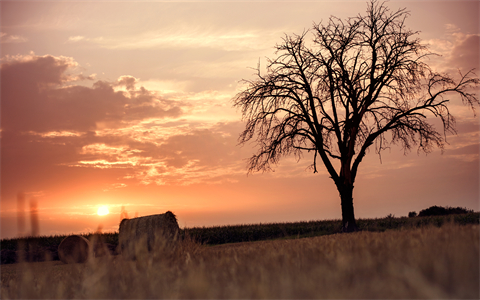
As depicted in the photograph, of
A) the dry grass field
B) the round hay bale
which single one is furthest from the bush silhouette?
the dry grass field

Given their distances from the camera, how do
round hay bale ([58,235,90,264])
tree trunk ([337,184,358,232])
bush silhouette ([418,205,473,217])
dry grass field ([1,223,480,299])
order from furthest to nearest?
bush silhouette ([418,205,473,217]), tree trunk ([337,184,358,232]), round hay bale ([58,235,90,264]), dry grass field ([1,223,480,299])

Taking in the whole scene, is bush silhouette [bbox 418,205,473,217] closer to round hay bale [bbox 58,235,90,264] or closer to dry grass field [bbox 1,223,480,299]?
round hay bale [bbox 58,235,90,264]

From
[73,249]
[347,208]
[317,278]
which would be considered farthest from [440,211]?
[317,278]

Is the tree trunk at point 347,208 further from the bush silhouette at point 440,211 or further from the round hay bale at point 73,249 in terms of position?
the bush silhouette at point 440,211

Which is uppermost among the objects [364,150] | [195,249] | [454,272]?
[364,150]

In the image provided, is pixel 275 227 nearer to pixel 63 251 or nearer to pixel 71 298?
pixel 63 251

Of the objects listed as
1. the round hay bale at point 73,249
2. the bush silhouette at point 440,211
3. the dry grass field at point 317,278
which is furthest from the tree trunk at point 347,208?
the bush silhouette at point 440,211

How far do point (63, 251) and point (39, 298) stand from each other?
44.4 ft

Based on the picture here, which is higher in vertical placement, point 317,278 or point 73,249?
point 317,278

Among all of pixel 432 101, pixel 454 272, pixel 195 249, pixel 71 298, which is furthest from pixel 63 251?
pixel 432 101

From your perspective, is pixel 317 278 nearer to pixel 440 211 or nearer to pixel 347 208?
pixel 347 208

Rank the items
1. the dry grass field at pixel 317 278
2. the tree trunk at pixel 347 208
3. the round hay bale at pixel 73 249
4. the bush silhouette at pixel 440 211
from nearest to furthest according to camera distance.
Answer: the dry grass field at pixel 317 278 → the round hay bale at pixel 73 249 → the tree trunk at pixel 347 208 → the bush silhouette at pixel 440 211

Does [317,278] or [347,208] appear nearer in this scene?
[317,278]

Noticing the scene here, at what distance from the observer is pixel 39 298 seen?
425 centimetres
